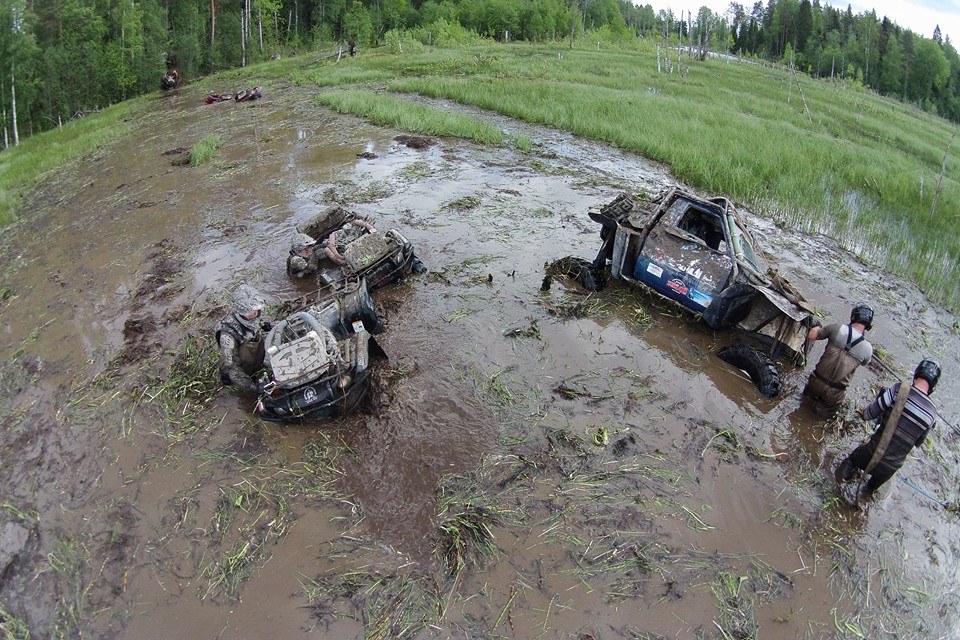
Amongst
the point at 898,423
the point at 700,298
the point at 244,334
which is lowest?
the point at 244,334

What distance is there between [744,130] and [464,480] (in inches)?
615

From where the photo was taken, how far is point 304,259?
327 inches

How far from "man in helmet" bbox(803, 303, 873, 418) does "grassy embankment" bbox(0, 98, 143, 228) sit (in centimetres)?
1574

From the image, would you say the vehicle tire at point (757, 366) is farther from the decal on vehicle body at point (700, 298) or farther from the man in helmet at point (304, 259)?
the man in helmet at point (304, 259)

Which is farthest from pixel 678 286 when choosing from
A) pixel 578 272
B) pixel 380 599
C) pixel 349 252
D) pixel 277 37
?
pixel 277 37

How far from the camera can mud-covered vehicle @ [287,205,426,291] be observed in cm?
742

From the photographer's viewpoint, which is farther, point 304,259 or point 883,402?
point 304,259

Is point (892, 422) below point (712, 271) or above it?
below

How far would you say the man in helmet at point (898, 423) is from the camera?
4.26 m

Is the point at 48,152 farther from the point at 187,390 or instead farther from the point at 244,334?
the point at 244,334

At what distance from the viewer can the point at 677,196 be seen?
737 centimetres

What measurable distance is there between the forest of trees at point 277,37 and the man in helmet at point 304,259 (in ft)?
88.1

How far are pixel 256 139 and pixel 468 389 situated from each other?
47.6 feet

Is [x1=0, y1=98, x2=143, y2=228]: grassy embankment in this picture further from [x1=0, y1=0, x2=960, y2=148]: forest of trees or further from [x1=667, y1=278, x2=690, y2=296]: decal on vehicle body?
[x1=667, y1=278, x2=690, y2=296]: decal on vehicle body
